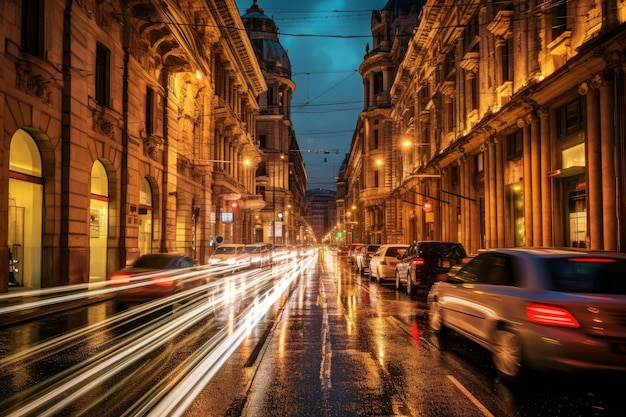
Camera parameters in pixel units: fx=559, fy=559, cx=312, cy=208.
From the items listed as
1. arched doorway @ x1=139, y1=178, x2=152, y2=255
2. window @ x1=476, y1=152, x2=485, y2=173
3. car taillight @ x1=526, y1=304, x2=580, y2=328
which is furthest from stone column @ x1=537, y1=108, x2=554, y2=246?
arched doorway @ x1=139, y1=178, x2=152, y2=255

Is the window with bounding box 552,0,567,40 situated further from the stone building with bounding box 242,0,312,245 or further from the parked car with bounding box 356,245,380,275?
the stone building with bounding box 242,0,312,245

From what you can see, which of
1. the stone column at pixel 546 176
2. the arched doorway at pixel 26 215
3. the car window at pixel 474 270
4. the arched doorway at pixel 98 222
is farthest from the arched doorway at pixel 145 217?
the car window at pixel 474 270

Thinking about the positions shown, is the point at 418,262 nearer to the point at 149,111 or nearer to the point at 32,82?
the point at 32,82

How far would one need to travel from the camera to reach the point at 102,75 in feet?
74.1

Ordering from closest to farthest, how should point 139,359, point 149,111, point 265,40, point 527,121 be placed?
1. point 139,359
2. point 527,121
3. point 149,111
4. point 265,40

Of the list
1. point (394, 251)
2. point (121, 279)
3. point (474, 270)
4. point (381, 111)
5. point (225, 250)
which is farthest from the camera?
point (381, 111)

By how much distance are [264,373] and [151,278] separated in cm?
770

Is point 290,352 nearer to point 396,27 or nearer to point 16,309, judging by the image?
point 16,309

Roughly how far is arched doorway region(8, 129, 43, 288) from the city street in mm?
6962

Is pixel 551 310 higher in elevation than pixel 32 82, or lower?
lower

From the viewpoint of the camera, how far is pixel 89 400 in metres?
5.85

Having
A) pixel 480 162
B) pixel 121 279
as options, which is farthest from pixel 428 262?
pixel 480 162

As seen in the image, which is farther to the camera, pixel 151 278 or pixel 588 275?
pixel 151 278

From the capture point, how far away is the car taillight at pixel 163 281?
1406 centimetres
